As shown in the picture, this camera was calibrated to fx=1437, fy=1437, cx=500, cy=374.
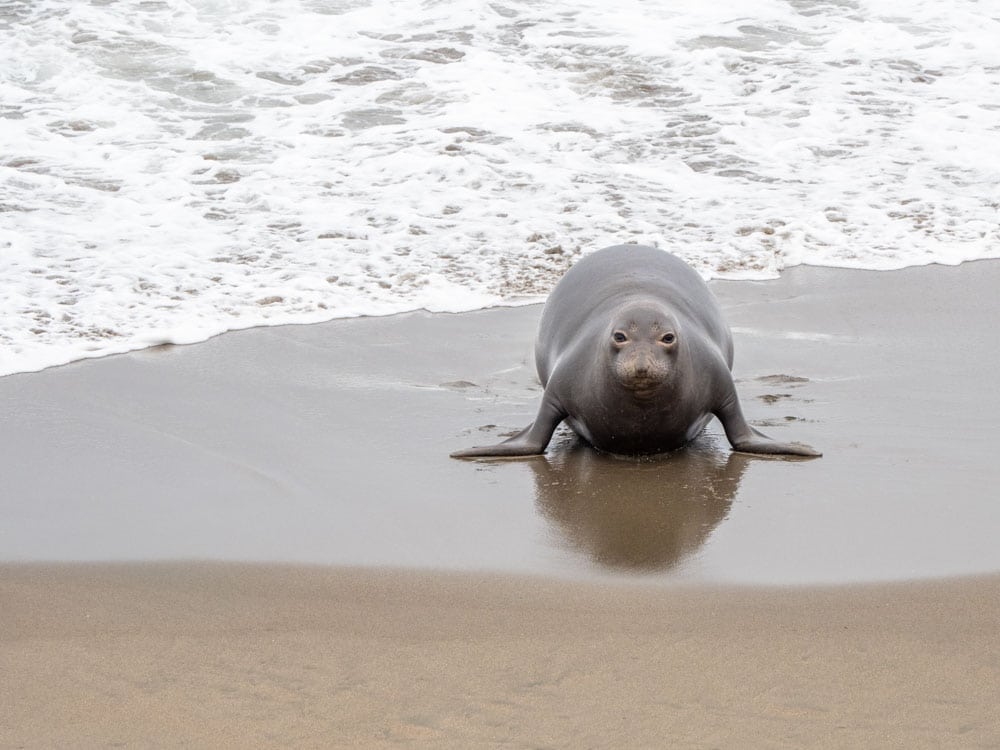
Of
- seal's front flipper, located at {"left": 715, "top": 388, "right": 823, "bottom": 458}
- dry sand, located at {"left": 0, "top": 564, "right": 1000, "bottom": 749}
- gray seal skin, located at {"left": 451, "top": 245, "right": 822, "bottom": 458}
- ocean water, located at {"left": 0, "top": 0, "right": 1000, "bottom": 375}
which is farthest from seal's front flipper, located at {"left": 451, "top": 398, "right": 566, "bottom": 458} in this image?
ocean water, located at {"left": 0, "top": 0, "right": 1000, "bottom": 375}

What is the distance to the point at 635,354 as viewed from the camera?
5215 mm

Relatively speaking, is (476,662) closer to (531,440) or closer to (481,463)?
(481,463)

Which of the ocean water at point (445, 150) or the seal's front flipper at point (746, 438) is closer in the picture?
the seal's front flipper at point (746, 438)

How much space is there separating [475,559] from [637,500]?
30.5 inches

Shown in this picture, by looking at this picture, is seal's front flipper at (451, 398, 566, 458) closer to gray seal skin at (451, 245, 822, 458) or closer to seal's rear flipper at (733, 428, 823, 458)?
gray seal skin at (451, 245, 822, 458)

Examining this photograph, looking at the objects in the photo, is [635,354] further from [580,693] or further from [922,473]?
[580,693]

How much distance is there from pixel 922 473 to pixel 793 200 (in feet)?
14.7

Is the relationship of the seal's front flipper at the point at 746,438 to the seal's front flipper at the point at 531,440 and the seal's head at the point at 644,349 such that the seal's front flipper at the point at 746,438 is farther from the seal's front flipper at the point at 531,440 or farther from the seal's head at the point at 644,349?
the seal's front flipper at the point at 531,440

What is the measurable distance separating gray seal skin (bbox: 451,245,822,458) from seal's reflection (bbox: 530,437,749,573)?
0.09 meters

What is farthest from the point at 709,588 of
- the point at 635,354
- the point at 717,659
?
the point at 635,354

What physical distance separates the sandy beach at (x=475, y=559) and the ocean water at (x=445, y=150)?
1.17 metres

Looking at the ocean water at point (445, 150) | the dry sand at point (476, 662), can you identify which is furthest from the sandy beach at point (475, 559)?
the ocean water at point (445, 150)

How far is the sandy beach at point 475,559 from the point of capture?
336 cm

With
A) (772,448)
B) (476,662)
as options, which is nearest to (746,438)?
(772,448)
